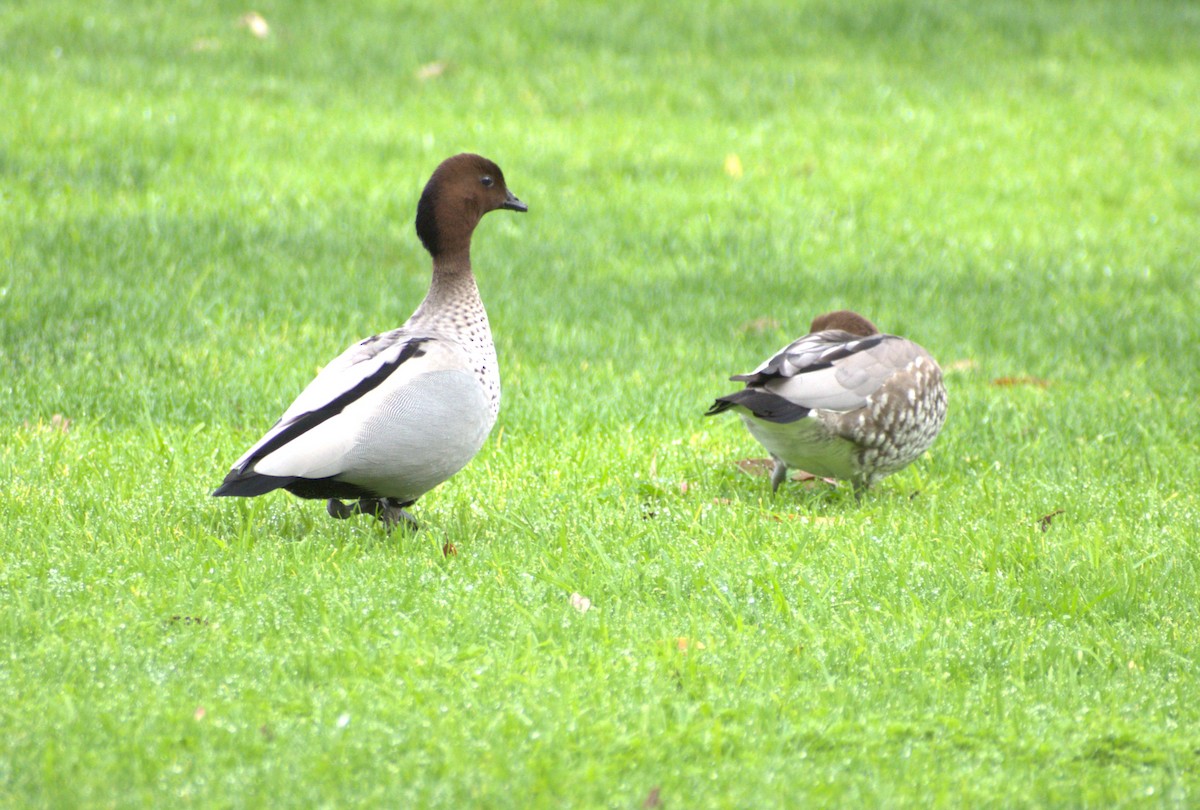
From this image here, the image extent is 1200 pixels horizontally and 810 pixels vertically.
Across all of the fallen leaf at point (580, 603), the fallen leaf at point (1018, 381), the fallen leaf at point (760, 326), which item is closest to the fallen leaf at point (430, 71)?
the fallen leaf at point (760, 326)

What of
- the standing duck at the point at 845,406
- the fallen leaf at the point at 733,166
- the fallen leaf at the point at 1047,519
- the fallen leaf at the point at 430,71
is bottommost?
the fallen leaf at the point at 1047,519

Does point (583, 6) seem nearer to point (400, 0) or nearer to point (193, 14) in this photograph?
point (400, 0)

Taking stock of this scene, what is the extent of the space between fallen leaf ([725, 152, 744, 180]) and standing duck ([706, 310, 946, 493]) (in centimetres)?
515

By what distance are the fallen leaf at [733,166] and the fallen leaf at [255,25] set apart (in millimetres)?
4732

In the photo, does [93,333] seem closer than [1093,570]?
No

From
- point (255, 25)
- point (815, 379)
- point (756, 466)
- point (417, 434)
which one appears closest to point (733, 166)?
point (255, 25)

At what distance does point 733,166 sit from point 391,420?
6.89 m

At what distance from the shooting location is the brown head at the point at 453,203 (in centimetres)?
524

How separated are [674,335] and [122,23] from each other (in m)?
7.07

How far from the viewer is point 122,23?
12.2m

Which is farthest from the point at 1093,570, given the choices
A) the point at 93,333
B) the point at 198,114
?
the point at 198,114

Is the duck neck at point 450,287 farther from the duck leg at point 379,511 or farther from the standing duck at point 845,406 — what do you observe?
the standing duck at point 845,406

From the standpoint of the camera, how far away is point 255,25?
41.2 feet

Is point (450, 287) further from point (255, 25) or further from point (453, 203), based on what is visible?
point (255, 25)
